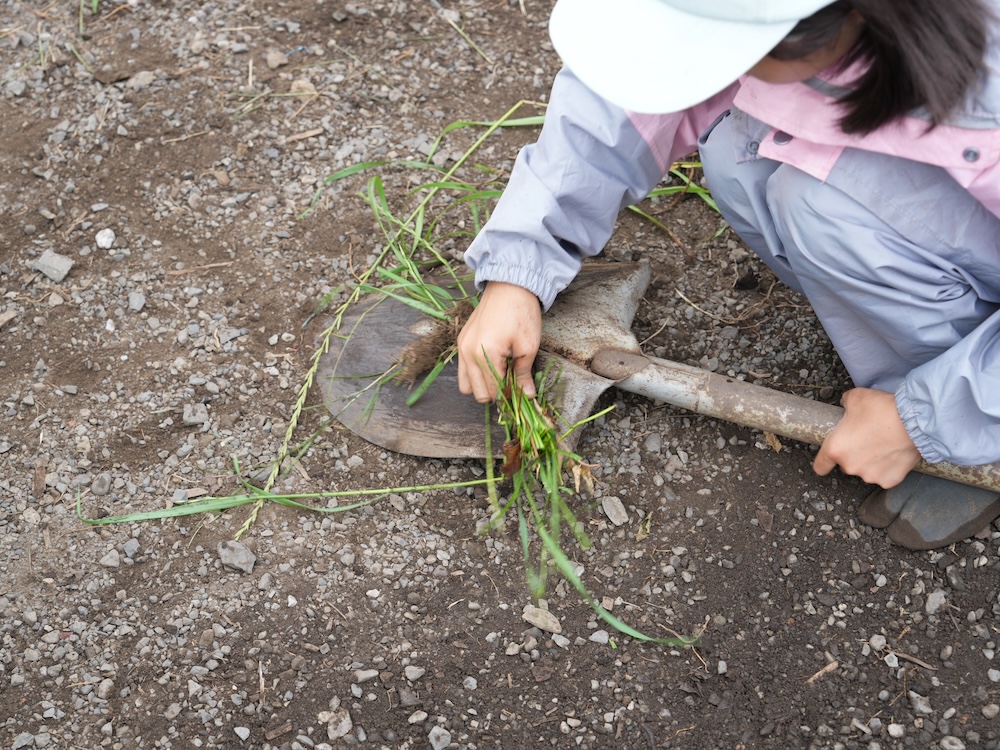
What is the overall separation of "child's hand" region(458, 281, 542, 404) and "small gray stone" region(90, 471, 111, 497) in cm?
69

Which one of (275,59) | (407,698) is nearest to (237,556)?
(407,698)

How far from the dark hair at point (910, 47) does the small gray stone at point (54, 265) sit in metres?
1.55

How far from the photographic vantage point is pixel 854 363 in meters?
1.59

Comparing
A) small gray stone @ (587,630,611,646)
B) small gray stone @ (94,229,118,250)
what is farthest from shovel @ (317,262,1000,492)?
small gray stone @ (94,229,118,250)

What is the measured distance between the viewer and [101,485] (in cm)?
169

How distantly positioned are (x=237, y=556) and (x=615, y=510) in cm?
67

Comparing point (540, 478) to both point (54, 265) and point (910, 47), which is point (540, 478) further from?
point (54, 265)

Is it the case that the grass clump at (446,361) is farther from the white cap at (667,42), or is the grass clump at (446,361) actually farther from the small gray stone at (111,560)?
the white cap at (667,42)

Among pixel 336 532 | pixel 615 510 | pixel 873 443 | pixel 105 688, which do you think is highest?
pixel 873 443

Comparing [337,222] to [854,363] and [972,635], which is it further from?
[972,635]

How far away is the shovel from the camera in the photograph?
1.62 metres

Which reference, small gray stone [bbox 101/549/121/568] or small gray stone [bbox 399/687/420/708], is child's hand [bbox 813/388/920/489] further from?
small gray stone [bbox 101/549/121/568]

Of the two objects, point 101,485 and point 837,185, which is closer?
point 837,185

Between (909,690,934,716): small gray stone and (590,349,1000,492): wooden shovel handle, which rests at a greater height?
(590,349,1000,492): wooden shovel handle
